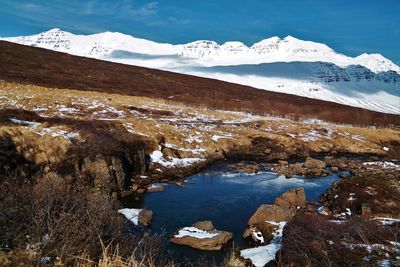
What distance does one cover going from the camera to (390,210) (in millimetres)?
17391

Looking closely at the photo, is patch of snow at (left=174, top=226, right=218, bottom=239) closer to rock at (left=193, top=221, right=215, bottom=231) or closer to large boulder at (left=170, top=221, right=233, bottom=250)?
large boulder at (left=170, top=221, right=233, bottom=250)

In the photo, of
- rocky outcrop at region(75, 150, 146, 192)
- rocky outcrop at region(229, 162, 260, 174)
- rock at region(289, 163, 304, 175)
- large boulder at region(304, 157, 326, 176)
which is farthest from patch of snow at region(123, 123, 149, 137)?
large boulder at region(304, 157, 326, 176)

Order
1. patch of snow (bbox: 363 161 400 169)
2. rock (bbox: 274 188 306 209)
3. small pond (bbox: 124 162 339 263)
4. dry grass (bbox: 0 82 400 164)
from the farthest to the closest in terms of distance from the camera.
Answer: dry grass (bbox: 0 82 400 164) → patch of snow (bbox: 363 161 400 169) → rock (bbox: 274 188 306 209) → small pond (bbox: 124 162 339 263)

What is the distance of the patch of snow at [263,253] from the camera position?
1264 cm

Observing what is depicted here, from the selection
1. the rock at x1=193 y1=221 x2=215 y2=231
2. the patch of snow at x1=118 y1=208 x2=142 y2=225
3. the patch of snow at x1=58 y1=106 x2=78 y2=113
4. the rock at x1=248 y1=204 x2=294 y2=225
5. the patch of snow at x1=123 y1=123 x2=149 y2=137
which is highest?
the patch of snow at x1=58 y1=106 x2=78 y2=113

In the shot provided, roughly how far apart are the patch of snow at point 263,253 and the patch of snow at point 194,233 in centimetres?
144

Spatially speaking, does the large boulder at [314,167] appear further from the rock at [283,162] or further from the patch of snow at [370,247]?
the patch of snow at [370,247]

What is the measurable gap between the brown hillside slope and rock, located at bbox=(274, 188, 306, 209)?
151 feet

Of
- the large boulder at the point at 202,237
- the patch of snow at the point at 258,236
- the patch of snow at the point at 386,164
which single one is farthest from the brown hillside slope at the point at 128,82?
the patch of snow at the point at 258,236

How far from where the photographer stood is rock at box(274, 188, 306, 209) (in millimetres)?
19203

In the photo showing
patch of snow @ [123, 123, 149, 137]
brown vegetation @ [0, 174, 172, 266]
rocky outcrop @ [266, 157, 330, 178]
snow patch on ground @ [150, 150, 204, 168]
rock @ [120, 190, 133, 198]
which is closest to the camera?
brown vegetation @ [0, 174, 172, 266]

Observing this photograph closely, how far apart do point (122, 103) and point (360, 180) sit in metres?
34.2

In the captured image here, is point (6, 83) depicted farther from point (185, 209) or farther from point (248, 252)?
point (248, 252)

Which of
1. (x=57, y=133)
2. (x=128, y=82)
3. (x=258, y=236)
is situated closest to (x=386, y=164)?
(x=258, y=236)
